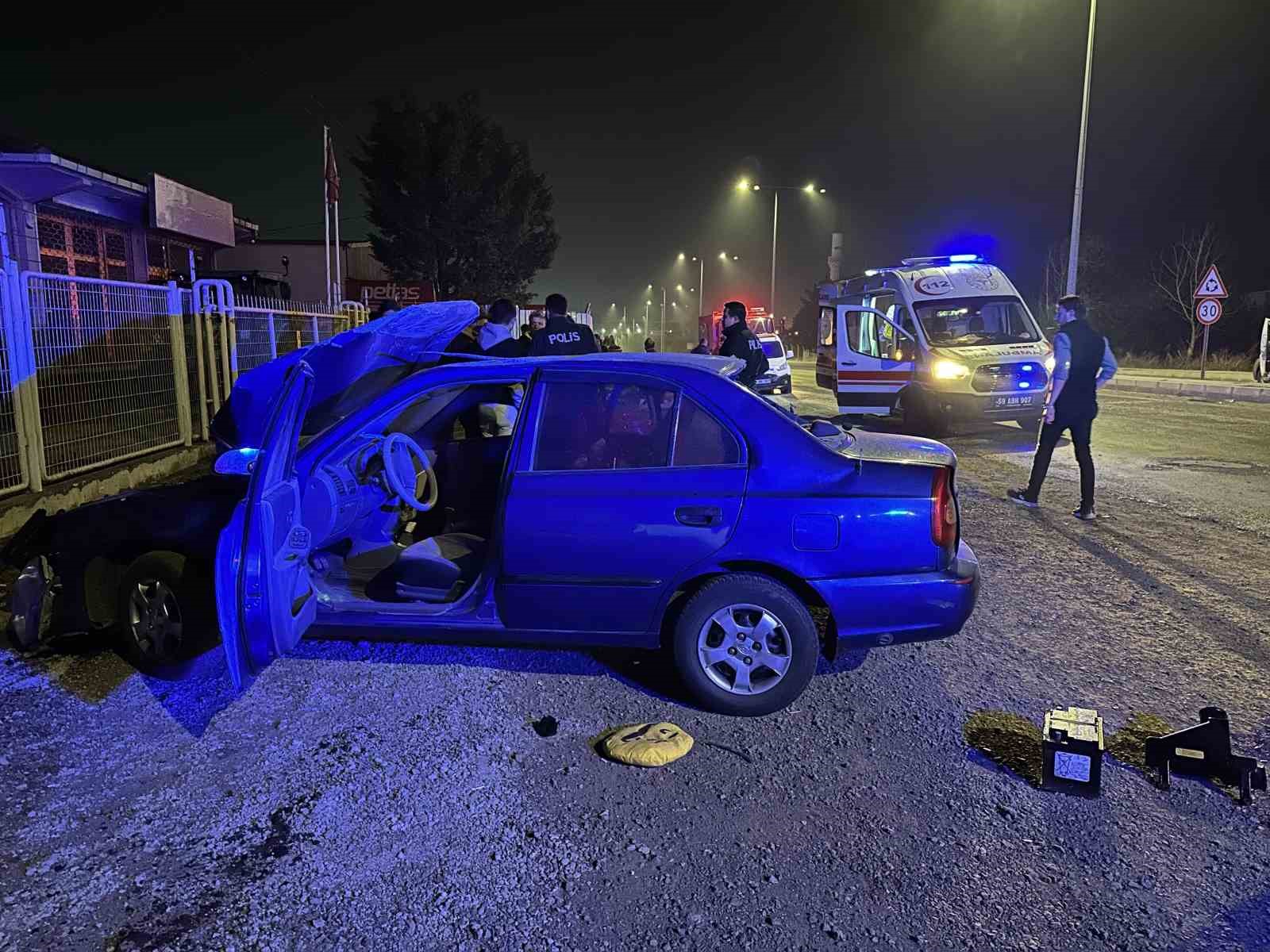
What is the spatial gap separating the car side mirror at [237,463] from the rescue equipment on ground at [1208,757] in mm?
3918

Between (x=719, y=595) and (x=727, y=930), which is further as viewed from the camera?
(x=719, y=595)

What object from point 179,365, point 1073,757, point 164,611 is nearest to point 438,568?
point 164,611

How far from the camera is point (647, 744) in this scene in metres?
3.51

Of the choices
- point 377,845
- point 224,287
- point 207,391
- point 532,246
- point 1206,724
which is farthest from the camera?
point 532,246

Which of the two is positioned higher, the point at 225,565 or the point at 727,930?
the point at 225,565

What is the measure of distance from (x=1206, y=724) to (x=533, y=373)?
9.78 ft

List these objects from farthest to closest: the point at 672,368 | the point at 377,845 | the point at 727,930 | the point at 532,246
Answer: the point at 532,246, the point at 672,368, the point at 377,845, the point at 727,930

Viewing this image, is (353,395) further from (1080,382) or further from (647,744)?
(1080,382)

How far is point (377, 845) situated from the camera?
2.88 metres

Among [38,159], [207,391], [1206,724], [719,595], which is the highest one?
[38,159]

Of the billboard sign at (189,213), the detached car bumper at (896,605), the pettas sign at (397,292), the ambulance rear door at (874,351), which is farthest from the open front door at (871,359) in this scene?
the billboard sign at (189,213)

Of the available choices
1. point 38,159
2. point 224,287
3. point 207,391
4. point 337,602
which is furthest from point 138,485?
point 38,159

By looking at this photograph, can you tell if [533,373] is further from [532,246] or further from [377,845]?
[532,246]

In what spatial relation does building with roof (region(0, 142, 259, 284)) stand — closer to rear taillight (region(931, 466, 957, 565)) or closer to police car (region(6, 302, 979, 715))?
police car (region(6, 302, 979, 715))
